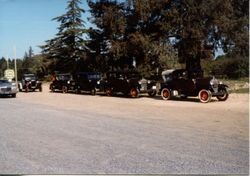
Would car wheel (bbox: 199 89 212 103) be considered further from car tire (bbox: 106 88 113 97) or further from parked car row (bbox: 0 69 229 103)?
car tire (bbox: 106 88 113 97)

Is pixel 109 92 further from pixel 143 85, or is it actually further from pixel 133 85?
pixel 143 85

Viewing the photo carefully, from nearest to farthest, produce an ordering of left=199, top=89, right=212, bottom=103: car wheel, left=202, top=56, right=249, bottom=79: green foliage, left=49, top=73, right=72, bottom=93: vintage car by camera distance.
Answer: left=199, top=89, right=212, bottom=103: car wheel, left=49, top=73, right=72, bottom=93: vintage car, left=202, top=56, right=249, bottom=79: green foliage

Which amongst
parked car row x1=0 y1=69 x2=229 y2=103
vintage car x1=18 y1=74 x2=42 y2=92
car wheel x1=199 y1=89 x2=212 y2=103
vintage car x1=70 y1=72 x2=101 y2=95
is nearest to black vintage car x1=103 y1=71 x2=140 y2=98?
parked car row x1=0 y1=69 x2=229 y2=103

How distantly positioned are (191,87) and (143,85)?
452 centimetres

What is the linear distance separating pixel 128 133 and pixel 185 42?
20.9 meters

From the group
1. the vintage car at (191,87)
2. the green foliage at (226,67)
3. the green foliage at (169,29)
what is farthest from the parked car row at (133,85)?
the green foliage at (226,67)

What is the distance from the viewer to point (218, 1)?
2858cm

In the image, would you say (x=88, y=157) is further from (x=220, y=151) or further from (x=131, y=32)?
(x=131, y=32)

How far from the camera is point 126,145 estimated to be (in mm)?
8836

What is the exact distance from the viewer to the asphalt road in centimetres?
678

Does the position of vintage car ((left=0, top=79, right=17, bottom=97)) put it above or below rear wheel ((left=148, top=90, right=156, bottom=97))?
above

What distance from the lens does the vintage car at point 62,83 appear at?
3301 cm

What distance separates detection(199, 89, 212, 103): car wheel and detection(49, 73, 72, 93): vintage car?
1430cm

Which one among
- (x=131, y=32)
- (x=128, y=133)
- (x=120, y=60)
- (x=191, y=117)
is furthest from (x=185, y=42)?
(x=128, y=133)
